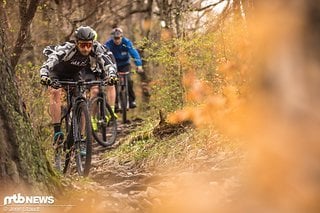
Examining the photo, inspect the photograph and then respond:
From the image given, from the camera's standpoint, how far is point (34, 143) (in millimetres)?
3760

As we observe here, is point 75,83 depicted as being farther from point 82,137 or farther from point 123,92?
point 123,92

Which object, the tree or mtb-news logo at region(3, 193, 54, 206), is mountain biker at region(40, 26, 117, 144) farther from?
mtb-news logo at region(3, 193, 54, 206)

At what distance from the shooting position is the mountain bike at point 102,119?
916 centimetres

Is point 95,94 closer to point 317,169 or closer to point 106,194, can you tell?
point 106,194

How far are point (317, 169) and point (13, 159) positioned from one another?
2.18m

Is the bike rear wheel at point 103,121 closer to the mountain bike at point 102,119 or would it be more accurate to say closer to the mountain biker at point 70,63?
the mountain bike at point 102,119

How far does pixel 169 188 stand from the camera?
4.53 meters

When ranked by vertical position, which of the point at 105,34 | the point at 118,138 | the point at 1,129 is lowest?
the point at 118,138

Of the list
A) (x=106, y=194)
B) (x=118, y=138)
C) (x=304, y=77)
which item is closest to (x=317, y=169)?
(x=304, y=77)

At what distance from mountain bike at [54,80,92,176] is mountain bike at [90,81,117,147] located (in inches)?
63.1

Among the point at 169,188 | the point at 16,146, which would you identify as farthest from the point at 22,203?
the point at 169,188

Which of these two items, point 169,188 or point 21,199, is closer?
point 21,199

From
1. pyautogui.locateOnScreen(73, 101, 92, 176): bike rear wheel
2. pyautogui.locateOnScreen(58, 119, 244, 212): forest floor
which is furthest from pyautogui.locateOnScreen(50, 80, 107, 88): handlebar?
pyautogui.locateOnScreen(58, 119, 244, 212): forest floor

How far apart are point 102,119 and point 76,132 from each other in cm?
242
